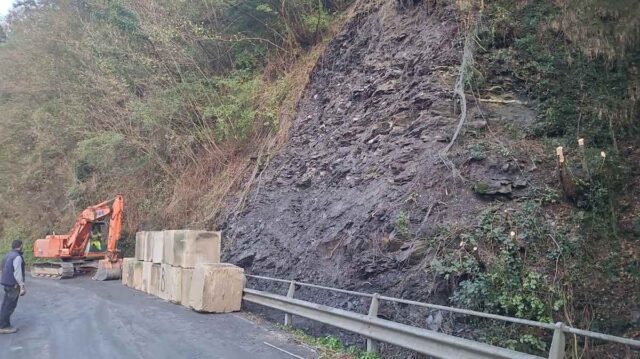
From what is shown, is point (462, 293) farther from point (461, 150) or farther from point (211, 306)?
point (211, 306)

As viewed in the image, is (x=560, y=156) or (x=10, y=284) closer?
(x=560, y=156)

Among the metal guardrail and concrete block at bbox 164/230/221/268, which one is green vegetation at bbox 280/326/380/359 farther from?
concrete block at bbox 164/230/221/268

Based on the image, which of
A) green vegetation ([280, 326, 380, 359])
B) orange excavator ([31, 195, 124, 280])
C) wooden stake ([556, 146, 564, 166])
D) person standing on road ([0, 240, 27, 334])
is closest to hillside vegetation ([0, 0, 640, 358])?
wooden stake ([556, 146, 564, 166])

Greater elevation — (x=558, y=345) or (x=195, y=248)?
(x=195, y=248)

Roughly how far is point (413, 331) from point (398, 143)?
5167 mm

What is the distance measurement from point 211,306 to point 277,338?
9.35ft

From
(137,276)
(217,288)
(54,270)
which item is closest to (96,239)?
(54,270)

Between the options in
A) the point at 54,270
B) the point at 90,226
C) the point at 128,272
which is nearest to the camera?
the point at 128,272

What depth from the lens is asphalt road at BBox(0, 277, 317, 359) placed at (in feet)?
26.9

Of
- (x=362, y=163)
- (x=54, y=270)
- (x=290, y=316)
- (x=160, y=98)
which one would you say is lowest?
(x=54, y=270)

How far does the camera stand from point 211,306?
11.6 metres

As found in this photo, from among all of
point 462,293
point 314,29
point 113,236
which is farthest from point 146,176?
point 462,293

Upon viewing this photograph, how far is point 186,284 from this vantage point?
505 inches

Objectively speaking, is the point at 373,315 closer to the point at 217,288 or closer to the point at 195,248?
the point at 217,288
